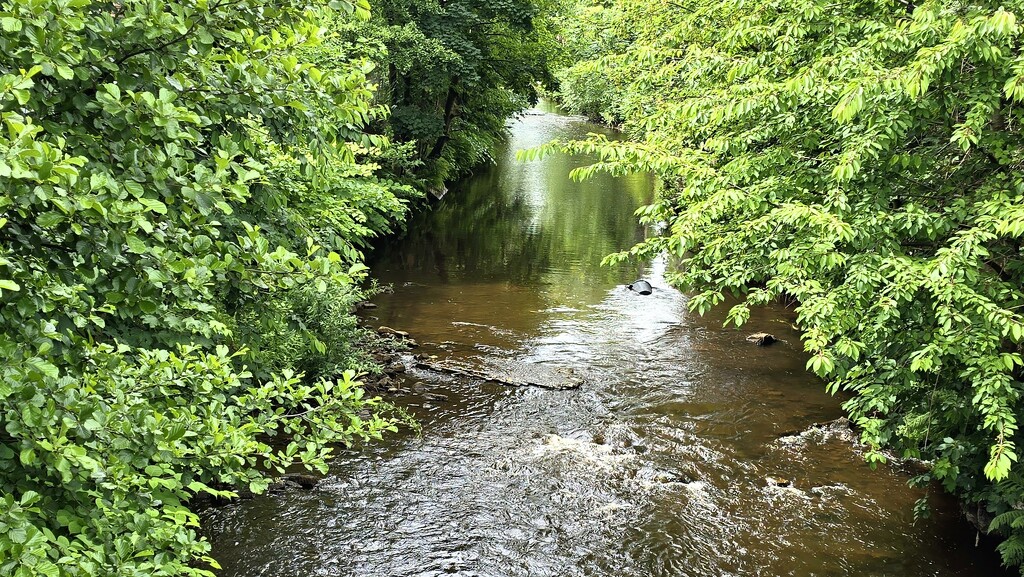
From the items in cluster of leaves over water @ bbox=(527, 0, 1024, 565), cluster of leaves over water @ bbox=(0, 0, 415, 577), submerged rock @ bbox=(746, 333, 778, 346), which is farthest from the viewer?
submerged rock @ bbox=(746, 333, 778, 346)

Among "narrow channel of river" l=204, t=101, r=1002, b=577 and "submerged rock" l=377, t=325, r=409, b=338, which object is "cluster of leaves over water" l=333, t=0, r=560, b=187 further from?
"narrow channel of river" l=204, t=101, r=1002, b=577

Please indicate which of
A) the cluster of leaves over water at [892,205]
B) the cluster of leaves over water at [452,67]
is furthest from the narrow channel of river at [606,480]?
the cluster of leaves over water at [452,67]

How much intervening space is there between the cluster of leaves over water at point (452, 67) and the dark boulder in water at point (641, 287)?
21.9 ft

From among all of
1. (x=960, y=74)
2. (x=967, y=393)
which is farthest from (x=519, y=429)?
(x=960, y=74)

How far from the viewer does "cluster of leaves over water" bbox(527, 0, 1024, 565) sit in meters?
5.35

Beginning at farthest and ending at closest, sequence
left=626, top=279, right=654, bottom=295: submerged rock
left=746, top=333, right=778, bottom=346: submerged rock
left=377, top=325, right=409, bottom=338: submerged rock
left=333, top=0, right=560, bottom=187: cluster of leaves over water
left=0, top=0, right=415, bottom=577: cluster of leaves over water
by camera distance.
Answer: left=333, top=0, right=560, bottom=187: cluster of leaves over water
left=626, top=279, right=654, bottom=295: submerged rock
left=746, top=333, right=778, bottom=346: submerged rock
left=377, top=325, right=409, bottom=338: submerged rock
left=0, top=0, right=415, bottom=577: cluster of leaves over water

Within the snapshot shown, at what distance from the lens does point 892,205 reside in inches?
262

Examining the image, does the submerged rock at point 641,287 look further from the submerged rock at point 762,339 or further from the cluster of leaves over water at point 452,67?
the cluster of leaves over water at point 452,67

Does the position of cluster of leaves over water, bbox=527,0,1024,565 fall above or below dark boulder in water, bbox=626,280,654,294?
above

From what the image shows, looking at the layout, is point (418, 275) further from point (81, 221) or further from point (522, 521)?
point (81, 221)

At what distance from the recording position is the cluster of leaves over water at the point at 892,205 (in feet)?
17.5

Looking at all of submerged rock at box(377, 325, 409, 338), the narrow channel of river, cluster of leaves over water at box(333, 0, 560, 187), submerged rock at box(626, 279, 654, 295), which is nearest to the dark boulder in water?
submerged rock at box(626, 279, 654, 295)

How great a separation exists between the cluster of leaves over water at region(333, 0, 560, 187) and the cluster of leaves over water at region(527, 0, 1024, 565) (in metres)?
12.6

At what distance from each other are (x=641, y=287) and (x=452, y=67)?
9.78 m
